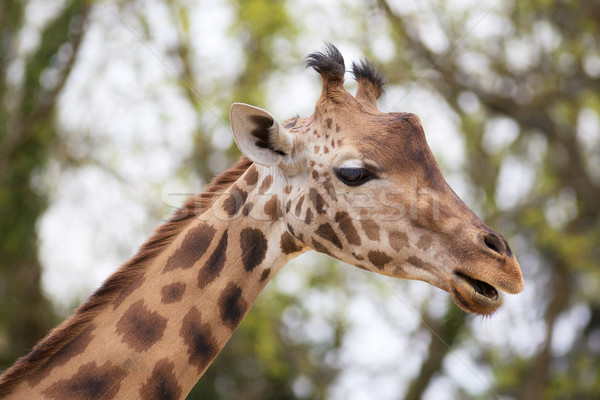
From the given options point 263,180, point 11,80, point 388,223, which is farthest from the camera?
point 11,80

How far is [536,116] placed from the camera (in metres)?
16.7

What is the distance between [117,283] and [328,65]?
2281mm

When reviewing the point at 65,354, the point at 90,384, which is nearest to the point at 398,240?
A: the point at 90,384

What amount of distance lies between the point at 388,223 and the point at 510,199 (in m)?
15.0

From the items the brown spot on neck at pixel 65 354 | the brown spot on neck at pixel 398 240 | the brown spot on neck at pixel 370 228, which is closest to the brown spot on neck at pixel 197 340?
the brown spot on neck at pixel 65 354

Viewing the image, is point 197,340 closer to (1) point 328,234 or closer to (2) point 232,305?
(2) point 232,305

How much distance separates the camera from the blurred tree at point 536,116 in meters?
16.6

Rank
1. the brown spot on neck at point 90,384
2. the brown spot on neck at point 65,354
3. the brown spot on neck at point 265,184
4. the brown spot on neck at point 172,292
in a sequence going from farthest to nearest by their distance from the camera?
the brown spot on neck at point 265,184 < the brown spot on neck at point 172,292 < the brown spot on neck at point 65,354 < the brown spot on neck at point 90,384

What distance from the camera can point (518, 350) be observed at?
2103cm

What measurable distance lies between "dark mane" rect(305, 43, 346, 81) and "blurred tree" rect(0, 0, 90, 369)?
491 inches

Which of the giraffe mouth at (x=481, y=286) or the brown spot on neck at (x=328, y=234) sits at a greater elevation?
the giraffe mouth at (x=481, y=286)

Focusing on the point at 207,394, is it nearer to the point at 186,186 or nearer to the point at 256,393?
the point at 256,393

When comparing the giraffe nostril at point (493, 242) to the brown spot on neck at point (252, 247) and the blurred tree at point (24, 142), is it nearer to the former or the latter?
the brown spot on neck at point (252, 247)

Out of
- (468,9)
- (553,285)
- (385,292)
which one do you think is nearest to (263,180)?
(468,9)
